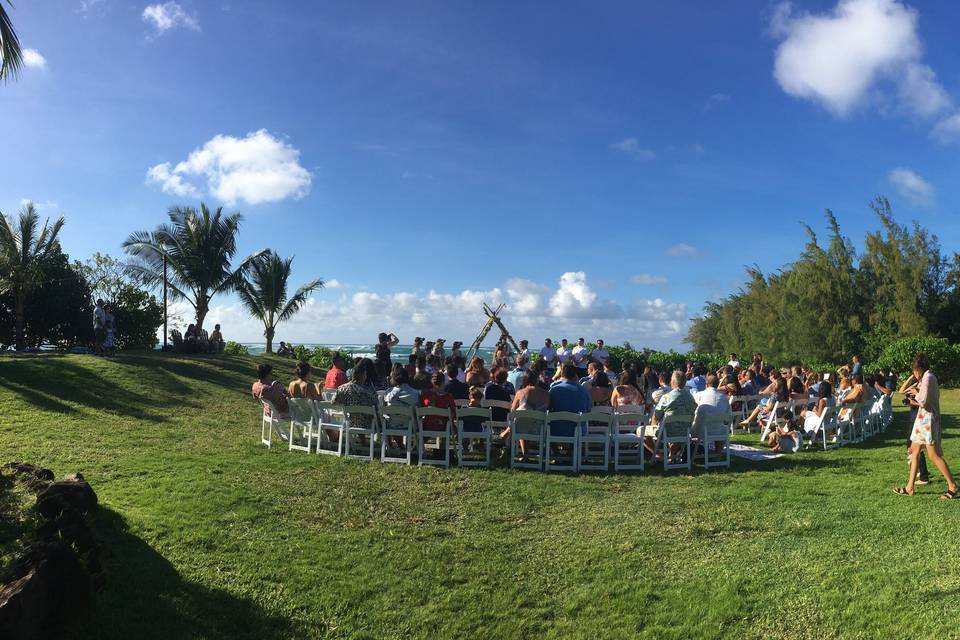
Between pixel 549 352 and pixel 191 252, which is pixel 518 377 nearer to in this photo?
pixel 549 352

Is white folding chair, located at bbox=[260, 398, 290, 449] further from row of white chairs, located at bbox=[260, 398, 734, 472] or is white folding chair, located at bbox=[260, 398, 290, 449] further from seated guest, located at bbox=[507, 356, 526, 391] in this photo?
seated guest, located at bbox=[507, 356, 526, 391]

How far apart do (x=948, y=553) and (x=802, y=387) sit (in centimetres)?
661

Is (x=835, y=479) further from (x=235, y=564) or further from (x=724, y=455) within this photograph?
(x=235, y=564)

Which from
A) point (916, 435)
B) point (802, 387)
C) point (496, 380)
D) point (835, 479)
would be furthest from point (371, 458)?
point (802, 387)

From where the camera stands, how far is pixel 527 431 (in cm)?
891

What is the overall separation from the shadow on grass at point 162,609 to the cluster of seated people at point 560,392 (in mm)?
4225

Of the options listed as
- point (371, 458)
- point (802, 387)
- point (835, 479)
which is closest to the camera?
point (835, 479)

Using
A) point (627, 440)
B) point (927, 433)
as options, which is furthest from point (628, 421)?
point (927, 433)

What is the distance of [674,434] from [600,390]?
2.61m

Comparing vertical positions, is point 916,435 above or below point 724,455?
above

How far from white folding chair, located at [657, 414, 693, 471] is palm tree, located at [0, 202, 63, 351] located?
22.5 meters

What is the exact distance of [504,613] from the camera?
495 cm

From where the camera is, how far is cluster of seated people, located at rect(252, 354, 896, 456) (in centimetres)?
910

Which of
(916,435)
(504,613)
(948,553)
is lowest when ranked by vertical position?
(504,613)
